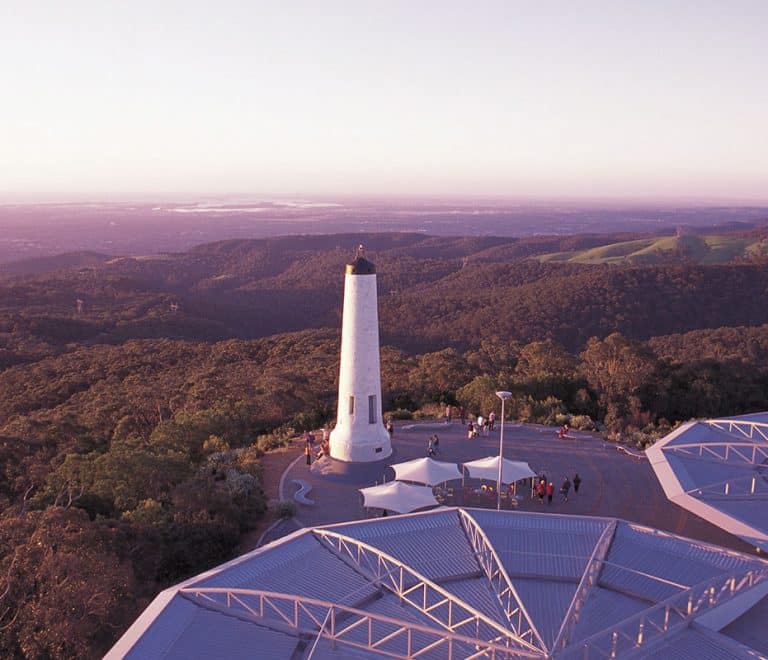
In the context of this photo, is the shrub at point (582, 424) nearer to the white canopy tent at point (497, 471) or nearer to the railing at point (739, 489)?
the white canopy tent at point (497, 471)

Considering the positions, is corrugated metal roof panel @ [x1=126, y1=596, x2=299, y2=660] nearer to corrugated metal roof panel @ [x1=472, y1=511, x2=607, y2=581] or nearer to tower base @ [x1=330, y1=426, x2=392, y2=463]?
corrugated metal roof panel @ [x1=472, y1=511, x2=607, y2=581]

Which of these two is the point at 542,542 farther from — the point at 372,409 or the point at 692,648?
the point at 372,409

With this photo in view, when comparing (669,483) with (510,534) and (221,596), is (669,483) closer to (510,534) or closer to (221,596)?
(510,534)

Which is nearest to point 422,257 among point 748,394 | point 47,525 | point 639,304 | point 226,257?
point 226,257

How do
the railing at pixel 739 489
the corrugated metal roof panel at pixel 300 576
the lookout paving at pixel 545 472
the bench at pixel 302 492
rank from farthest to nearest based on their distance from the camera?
the bench at pixel 302 492, the lookout paving at pixel 545 472, the railing at pixel 739 489, the corrugated metal roof panel at pixel 300 576

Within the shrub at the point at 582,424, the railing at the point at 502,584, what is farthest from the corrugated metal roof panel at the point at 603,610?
the shrub at the point at 582,424

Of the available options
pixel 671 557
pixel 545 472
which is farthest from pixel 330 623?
pixel 545 472
